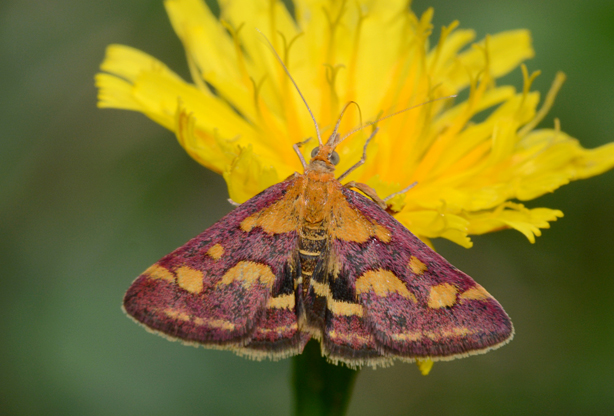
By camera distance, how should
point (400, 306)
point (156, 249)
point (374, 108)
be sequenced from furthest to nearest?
point (156, 249) → point (374, 108) → point (400, 306)

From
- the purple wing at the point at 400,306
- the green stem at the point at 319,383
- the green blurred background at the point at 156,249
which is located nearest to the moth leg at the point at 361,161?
the purple wing at the point at 400,306

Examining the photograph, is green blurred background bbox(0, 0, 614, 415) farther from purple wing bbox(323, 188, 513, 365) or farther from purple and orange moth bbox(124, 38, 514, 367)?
purple wing bbox(323, 188, 513, 365)

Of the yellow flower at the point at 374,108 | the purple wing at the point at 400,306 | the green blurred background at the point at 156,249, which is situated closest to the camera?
the purple wing at the point at 400,306

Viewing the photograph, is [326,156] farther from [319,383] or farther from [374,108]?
[319,383]

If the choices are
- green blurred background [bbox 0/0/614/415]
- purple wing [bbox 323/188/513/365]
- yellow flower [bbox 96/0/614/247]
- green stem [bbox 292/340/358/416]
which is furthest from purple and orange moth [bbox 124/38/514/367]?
green blurred background [bbox 0/0/614/415]

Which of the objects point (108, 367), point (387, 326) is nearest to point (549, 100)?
point (387, 326)

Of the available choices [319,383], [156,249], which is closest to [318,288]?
[319,383]

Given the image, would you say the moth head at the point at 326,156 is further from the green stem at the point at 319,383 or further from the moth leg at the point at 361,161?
the green stem at the point at 319,383
